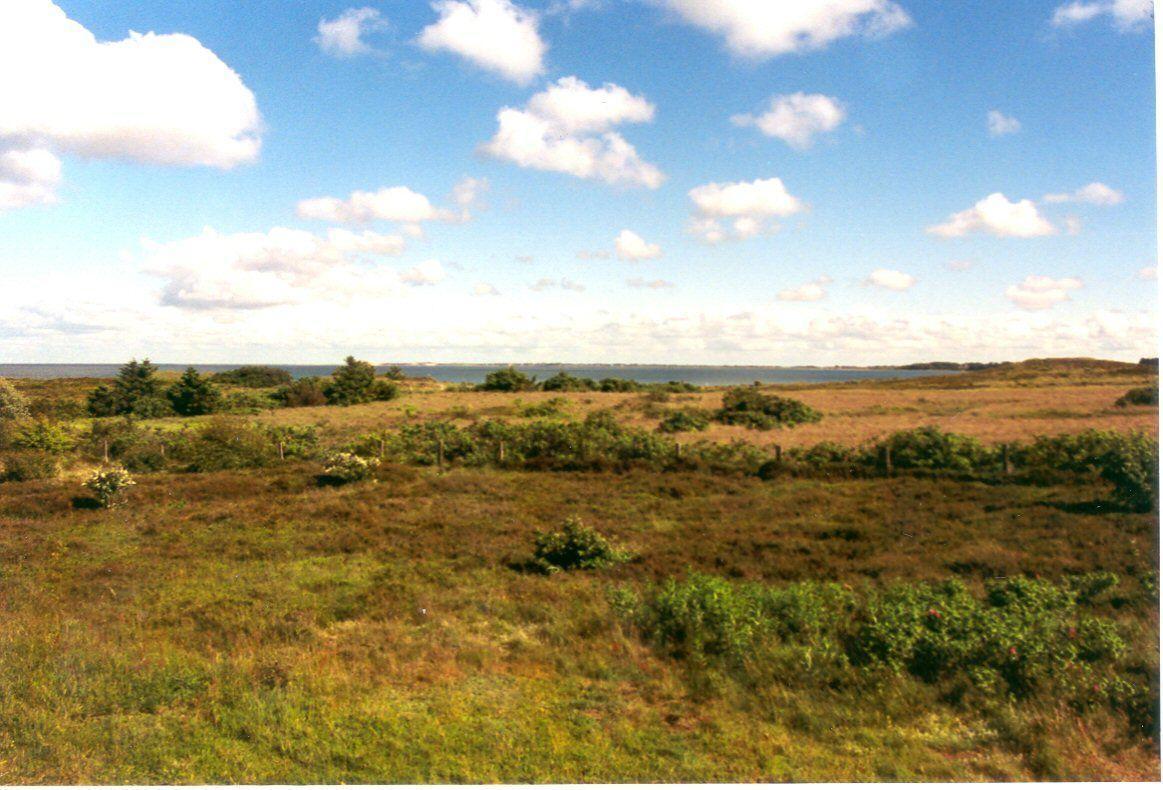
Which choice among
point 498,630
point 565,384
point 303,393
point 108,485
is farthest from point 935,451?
point 565,384

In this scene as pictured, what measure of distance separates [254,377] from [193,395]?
2.56m

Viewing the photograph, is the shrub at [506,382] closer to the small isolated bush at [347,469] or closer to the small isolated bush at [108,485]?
the small isolated bush at [347,469]

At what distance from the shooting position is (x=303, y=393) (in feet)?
58.5

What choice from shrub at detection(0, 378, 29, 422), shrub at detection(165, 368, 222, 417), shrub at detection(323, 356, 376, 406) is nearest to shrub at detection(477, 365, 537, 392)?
shrub at detection(323, 356, 376, 406)

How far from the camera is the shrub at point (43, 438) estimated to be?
9.36 meters

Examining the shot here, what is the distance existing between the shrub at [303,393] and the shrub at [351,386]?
0.23 metres

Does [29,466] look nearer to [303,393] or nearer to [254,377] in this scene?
[254,377]

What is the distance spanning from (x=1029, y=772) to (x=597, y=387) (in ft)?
87.5

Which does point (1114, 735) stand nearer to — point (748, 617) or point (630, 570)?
point (748, 617)

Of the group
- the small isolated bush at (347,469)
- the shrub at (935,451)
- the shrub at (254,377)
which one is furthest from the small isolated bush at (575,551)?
the shrub at (254,377)

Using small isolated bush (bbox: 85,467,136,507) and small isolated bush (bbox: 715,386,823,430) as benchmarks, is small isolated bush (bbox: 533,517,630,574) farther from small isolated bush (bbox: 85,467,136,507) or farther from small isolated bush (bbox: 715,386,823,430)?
small isolated bush (bbox: 715,386,823,430)

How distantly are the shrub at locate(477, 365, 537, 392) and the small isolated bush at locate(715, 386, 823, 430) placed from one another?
462 inches

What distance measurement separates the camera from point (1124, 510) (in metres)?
7.33

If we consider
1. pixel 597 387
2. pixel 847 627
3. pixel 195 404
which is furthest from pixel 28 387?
pixel 597 387
